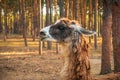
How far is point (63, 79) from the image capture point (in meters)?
4.80

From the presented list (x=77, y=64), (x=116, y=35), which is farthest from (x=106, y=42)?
(x=77, y=64)

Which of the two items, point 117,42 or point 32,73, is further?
point 32,73

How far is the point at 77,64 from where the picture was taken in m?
4.80

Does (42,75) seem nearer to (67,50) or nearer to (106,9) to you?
(106,9)

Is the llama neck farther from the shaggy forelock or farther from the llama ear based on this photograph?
the shaggy forelock

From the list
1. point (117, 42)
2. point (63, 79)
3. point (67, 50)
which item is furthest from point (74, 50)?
point (117, 42)

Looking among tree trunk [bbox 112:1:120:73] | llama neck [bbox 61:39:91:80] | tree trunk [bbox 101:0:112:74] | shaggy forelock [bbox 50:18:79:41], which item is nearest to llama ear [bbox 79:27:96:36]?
llama neck [bbox 61:39:91:80]

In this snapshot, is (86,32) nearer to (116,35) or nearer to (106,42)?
(116,35)

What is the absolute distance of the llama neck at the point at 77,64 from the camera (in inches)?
189

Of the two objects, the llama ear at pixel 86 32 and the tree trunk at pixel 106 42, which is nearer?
the llama ear at pixel 86 32

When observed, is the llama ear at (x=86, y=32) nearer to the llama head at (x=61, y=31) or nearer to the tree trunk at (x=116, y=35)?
the llama head at (x=61, y=31)

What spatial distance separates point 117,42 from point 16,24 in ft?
172

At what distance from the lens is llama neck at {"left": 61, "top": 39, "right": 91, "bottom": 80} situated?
479cm

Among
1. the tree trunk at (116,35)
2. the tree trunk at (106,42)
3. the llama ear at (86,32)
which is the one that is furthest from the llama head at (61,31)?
the tree trunk at (106,42)
